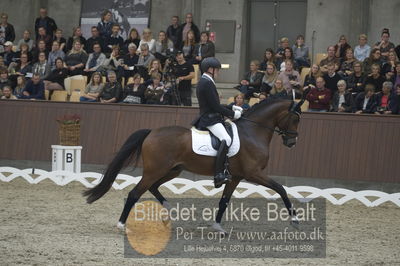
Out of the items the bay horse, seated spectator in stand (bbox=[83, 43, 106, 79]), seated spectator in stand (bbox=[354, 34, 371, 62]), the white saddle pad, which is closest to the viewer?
the bay horse

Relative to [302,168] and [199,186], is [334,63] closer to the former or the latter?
[302,168]

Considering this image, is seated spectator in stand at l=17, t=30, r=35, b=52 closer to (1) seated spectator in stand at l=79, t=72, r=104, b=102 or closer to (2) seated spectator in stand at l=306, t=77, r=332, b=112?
(1) seated spectator in stand at l=79, t=72, r=104, b=102

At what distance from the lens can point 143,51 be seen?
17.9 m

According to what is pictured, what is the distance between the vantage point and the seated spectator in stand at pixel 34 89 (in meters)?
17.5

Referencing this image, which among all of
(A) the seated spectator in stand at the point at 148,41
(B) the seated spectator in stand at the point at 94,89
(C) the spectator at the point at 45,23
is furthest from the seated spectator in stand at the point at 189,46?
A: (C) the spectator at the point at 45,23

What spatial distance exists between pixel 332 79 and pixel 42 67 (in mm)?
7181

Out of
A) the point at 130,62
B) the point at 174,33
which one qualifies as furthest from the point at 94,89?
the point at 174,33

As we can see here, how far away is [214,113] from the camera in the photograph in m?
9.73

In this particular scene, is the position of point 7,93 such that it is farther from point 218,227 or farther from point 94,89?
point 218,227

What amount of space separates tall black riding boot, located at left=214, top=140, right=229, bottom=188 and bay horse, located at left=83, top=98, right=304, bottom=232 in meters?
0.15

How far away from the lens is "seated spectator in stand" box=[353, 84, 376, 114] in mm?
14961

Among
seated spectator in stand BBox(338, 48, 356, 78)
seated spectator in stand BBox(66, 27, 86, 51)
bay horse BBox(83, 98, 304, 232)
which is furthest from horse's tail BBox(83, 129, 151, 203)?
seated spectator in stand BBox(66, 27, 86, 51)

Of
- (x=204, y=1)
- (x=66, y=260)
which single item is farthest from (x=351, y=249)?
(x=204, y=1)

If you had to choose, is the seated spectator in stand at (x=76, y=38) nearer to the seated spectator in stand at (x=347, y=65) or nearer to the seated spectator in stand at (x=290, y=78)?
the seated spectator in stand at (x=290, y=78)
